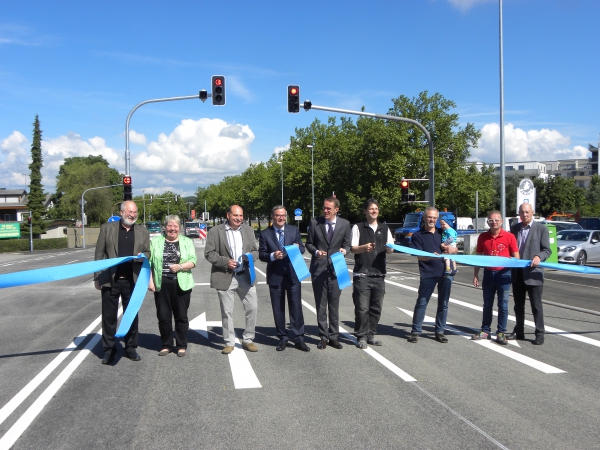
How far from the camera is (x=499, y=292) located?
825 cm

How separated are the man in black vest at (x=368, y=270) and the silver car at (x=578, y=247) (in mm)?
17525

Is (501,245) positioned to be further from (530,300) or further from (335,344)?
(335,344)

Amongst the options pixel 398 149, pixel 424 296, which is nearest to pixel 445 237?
pixel 424 296

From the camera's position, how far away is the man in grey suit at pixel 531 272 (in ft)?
27.0

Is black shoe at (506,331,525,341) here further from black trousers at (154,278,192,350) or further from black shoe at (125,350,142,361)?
black shoe at (125,350,142,361)

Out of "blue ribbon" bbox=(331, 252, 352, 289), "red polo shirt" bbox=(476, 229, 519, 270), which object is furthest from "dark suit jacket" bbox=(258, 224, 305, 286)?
"red polo shirt" bbox=(476, 229, 519, 270)

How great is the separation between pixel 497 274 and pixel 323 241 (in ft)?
8.64

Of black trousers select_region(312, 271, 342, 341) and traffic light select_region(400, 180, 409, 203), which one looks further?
traffic light select_region(400, 180, 409, 203)

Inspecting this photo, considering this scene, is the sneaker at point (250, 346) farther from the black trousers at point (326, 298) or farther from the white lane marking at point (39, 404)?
Result: the white lane marking at point (39, 404)

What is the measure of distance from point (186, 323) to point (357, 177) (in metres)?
52.2

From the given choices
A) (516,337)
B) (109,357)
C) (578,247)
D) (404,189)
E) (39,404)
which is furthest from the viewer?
(404,189)

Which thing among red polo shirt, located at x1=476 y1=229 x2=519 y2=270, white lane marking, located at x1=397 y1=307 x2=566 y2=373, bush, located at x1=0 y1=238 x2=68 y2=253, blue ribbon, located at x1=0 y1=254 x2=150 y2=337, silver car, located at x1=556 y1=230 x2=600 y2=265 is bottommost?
bush, located at x1=0 y1=238 x2=68 y2=253

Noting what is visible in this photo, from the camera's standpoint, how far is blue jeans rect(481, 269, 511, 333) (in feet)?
26.8

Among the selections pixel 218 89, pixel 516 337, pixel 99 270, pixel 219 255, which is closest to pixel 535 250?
pixel 516 337
